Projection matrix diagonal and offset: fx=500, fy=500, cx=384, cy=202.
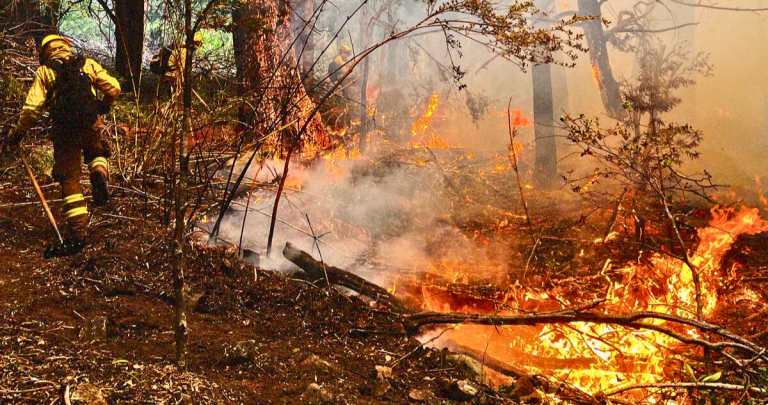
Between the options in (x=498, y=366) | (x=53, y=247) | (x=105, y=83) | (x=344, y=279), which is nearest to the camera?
(x=498, y=366)

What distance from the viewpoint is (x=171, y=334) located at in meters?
3.61

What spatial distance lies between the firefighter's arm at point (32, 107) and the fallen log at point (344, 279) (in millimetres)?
2795

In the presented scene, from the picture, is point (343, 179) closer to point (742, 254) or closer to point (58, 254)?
point (58, 254)

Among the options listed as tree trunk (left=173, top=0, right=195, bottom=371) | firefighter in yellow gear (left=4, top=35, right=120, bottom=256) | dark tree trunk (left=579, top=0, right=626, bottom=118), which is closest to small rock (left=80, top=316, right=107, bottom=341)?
tree trunk (left=173, top=0, right=195, bottom=371)

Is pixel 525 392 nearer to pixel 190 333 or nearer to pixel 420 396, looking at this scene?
pixel 420 396

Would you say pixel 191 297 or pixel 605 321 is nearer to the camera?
pixel 605 321

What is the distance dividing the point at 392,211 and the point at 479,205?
2184mm

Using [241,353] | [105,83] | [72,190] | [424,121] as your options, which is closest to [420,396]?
[241,353]

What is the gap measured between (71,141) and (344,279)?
3.21 metres

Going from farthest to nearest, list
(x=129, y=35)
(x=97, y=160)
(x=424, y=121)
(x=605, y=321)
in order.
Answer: (x=424, y=121)
(x=129, y=35)
(x=97, y=160)
(x=605, y=321)

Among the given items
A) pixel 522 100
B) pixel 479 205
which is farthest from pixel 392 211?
pixel 522 100

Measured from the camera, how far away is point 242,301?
14.5ft

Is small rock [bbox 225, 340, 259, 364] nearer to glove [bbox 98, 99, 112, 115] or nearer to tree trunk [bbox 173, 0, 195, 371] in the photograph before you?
tree trunk [bbox 173, 0, 195, 371]

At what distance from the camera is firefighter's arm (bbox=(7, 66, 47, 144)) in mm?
4848
